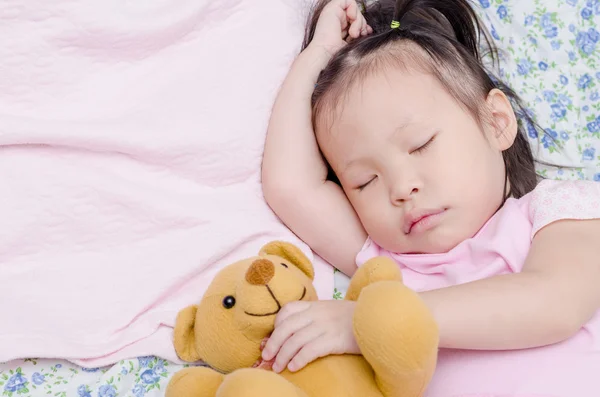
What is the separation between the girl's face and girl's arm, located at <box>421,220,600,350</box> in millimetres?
158

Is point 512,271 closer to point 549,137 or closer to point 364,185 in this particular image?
point 364,185

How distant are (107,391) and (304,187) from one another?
1.61ft

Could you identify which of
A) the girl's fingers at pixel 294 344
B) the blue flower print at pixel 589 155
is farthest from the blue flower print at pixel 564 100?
the girl's fingers at pixel 294 344

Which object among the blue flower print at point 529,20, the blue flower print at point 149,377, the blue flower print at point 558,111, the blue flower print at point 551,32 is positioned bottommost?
the blue flower print at point 149,377

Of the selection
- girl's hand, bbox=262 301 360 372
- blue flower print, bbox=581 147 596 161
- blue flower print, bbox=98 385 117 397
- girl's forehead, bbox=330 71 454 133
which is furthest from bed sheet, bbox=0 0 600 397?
blue flower print, bbox=98 385 117 397

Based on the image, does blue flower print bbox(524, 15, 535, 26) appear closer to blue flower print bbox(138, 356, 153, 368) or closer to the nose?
the nose

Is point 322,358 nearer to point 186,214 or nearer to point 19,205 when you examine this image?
point 186,214

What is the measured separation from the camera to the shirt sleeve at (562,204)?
1.19m

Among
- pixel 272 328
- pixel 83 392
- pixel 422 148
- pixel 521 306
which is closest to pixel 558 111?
pixel 422 148

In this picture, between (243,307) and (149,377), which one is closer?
(243,307)

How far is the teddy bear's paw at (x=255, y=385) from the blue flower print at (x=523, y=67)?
3.42ft

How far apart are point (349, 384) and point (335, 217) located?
460mm

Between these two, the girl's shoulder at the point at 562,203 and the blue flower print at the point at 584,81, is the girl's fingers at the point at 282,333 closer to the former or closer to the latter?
the girl's shoulder at the point at 562,203

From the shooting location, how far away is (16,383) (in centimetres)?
115
